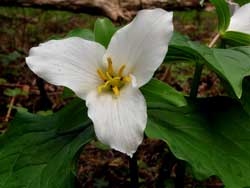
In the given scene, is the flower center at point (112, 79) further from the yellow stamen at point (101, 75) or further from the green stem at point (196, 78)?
the green stem at point (196, 78)

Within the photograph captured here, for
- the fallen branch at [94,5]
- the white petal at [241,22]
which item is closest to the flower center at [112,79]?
the white petal at [241,22]

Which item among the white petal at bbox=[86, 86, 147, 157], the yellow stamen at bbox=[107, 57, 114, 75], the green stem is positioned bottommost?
the green stem

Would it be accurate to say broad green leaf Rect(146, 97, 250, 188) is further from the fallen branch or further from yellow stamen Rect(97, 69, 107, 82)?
the fallen branch

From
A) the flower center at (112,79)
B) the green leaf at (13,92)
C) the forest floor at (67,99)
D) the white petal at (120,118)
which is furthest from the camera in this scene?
the green leaf at (13,92)

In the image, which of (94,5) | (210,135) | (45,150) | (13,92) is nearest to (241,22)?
(210,135)

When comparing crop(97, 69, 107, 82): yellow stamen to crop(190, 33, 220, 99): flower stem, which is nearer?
crop(97, 69, 107, 82): yellow stamen

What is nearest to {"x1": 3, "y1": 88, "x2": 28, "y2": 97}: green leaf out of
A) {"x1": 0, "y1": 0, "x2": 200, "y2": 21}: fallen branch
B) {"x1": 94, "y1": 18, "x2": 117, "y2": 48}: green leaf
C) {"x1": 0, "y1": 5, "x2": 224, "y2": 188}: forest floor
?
{"x1": 0, "y1": 5, "x2": 224, "y2": 188}: forest floor

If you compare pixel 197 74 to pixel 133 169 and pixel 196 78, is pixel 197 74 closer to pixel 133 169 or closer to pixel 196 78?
pixel 196 78

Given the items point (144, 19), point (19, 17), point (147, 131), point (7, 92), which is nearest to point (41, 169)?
point (147, 131)
